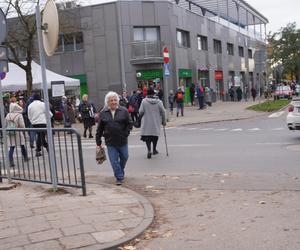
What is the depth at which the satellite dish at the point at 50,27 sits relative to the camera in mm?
7285

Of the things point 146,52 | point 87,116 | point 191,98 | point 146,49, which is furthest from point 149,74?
point 87,116

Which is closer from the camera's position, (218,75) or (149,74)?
(149,74)

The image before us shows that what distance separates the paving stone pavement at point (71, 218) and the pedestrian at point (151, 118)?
374cm

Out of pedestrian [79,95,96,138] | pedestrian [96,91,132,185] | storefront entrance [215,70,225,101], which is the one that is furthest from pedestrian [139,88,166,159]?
storefront entrance [215,70,225,101]

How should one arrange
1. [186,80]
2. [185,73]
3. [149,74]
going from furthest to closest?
[186,80] < [185,73] < [149,74]

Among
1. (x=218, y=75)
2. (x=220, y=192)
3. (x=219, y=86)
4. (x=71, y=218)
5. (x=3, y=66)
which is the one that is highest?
(x=218, y=75)

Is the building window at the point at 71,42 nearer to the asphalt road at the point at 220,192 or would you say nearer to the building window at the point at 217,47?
the building window at the point at 217,47

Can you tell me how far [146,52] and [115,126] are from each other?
Result: 1110 inches

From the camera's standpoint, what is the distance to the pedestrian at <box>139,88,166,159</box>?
464 inches

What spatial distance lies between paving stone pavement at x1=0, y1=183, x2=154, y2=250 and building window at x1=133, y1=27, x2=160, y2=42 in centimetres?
2942

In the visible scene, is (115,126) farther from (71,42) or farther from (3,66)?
(71,42)

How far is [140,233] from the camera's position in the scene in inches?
221

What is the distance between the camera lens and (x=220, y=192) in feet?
25.3

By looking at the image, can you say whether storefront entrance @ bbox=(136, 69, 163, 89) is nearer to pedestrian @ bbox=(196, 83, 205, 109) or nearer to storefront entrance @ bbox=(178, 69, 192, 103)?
storefront entrance @ bbox=(178, 69, 192, 103)
